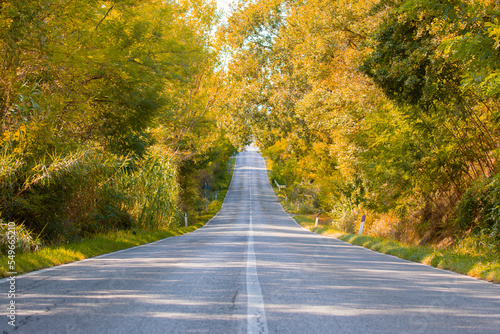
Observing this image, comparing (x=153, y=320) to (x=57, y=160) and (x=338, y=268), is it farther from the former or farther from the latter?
(x=57, y=160)

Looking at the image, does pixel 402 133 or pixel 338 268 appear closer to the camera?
pixel 338 268

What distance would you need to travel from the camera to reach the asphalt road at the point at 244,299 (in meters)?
3.91

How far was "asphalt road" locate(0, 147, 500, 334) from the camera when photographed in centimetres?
391

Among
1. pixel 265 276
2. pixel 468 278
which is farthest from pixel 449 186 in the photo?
pixel 265 276

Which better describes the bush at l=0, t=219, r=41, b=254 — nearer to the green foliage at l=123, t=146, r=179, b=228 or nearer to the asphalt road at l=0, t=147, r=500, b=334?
the asphalt road at l=0, t=147, r=500, b=334

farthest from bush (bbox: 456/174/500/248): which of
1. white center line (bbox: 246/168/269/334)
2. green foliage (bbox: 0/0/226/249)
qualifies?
green foliage (bbox: 0/0/226/249)

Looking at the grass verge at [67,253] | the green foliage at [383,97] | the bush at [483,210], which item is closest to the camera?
the grass verge at [67,253]

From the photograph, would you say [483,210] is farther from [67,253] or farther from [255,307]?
[67,253]

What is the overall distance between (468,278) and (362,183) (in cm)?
2001

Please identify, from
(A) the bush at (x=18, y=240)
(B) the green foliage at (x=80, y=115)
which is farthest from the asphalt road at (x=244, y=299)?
(B) the green foliage at (x=80, y=115)

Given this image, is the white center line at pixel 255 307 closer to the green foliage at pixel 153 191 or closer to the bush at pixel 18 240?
the bush at pixel 18 240

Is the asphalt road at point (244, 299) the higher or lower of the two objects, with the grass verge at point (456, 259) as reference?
higher

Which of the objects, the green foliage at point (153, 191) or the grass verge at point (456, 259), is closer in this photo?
the grass verge at point (456, 259)

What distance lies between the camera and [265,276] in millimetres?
6598
